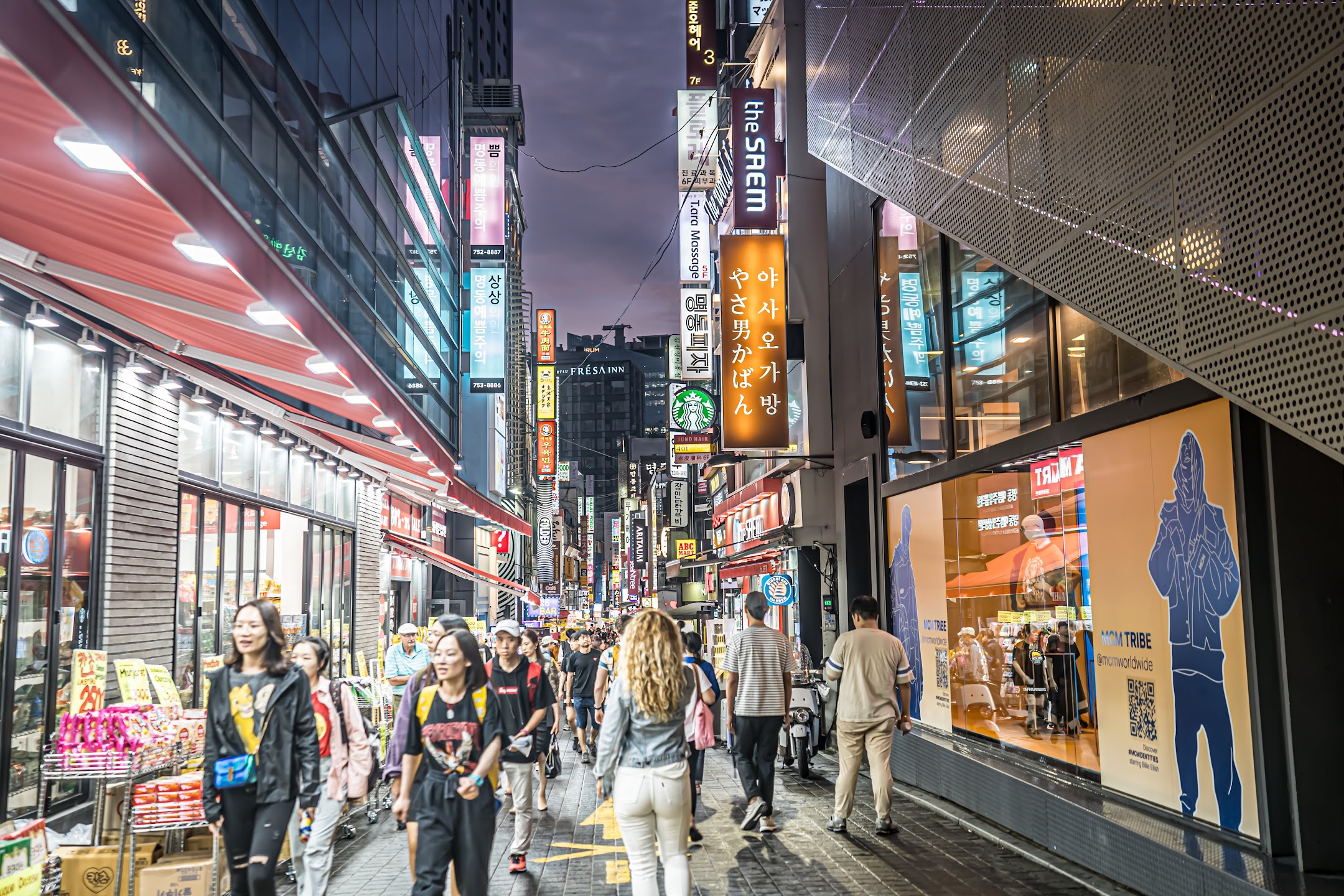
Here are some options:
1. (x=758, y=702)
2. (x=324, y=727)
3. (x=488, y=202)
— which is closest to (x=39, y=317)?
(x=324, y=727)

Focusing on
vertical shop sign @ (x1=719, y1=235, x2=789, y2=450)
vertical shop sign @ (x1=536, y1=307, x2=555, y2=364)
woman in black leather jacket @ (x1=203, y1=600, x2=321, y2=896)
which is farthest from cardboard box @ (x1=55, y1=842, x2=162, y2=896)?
vertical shop sign @ (x1=536, y1=307, x2=555, y2=364)

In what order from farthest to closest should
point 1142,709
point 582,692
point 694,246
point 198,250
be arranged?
point 694,246, point 582,692, point 1142,709, point 198,250

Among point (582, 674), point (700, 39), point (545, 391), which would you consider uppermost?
point (700, 39)

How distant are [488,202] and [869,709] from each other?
31.1 m

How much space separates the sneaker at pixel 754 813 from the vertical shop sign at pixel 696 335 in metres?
17.6

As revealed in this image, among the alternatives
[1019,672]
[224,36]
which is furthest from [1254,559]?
[224,36]

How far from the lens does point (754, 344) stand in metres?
18.6

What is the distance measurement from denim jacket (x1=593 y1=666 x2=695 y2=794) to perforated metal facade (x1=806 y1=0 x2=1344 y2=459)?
10.9 feet

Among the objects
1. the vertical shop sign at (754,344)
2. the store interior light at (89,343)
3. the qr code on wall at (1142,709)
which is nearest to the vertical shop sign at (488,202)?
the vertical shop sign at (754,344)

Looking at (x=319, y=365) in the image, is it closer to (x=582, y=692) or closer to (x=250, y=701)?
(x=250, y=701)

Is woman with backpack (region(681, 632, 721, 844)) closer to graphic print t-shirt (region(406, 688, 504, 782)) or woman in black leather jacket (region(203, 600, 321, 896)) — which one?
graphic print t-shirt (region(406, 688, 504, 782))

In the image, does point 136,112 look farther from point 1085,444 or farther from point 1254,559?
point 1085,444

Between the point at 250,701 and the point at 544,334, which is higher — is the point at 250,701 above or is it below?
below

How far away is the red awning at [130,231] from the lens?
441cm
